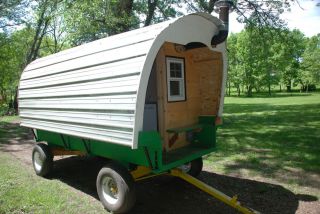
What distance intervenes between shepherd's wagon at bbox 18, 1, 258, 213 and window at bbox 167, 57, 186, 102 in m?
0.02

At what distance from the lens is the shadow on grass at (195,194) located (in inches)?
236

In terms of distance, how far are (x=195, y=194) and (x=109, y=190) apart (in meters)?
1.82

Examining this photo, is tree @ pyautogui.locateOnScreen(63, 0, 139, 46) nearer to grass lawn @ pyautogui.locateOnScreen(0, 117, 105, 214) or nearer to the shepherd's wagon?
the shepherd's wagon

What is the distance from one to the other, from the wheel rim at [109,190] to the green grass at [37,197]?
262 mm

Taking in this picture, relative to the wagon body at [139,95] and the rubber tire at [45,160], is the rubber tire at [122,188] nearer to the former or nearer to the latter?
the wagon body at [139,95]

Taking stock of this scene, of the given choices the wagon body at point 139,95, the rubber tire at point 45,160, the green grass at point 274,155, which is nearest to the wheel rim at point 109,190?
the wagon body at point 139,95

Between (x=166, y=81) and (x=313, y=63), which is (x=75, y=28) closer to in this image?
(x=166, y=81)

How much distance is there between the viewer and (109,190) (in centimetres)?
600

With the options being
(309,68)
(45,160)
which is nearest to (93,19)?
(45,160)

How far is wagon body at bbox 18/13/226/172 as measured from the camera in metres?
5.19

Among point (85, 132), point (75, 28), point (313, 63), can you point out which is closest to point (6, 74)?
point (75, 28)

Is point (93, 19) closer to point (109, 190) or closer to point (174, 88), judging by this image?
point (174, 88)

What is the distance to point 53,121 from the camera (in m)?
7.31

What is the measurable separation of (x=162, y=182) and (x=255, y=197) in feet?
6.87
